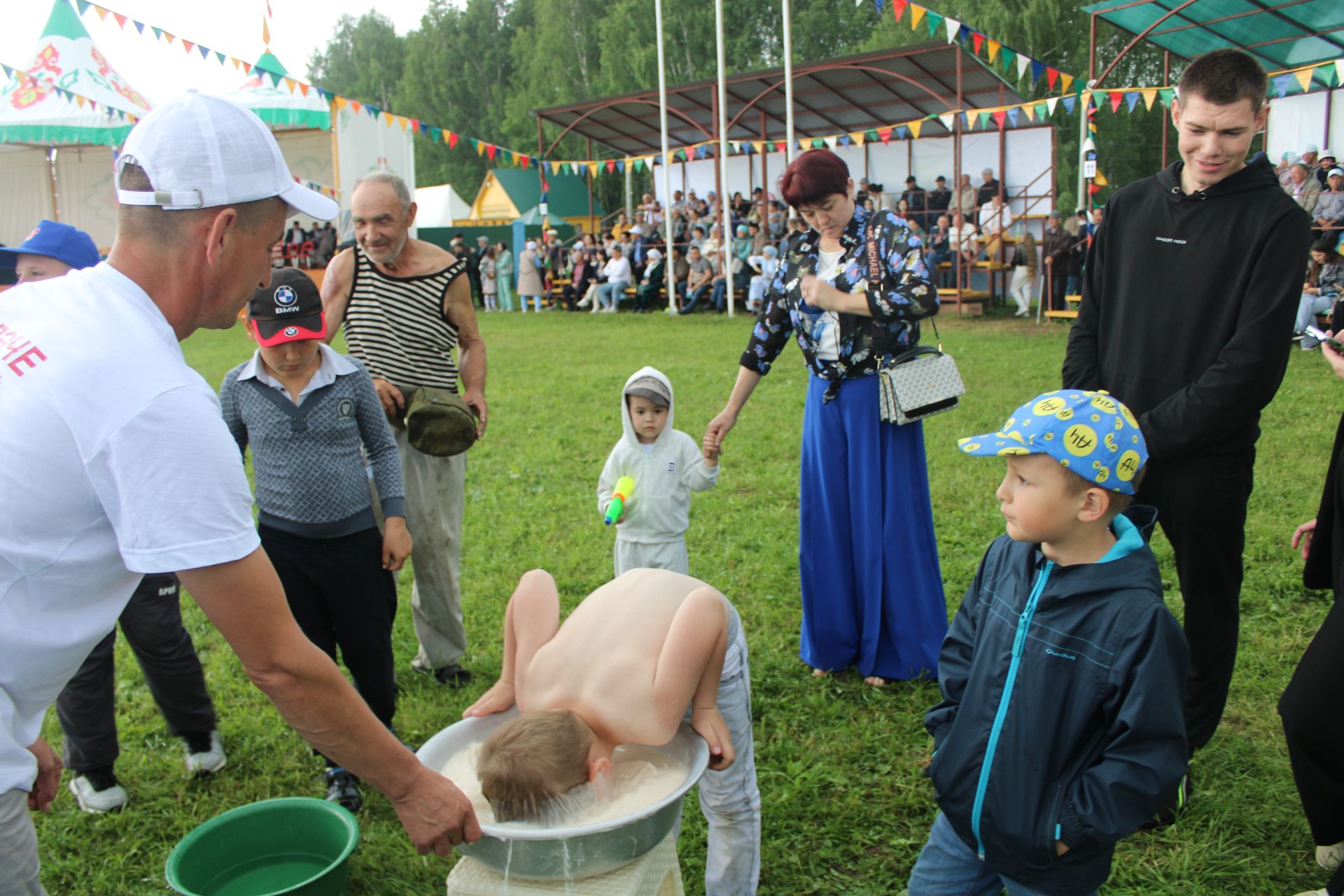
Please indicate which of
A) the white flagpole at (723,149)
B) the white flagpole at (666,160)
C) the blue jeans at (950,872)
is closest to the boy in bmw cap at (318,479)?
the blue jeans at (950,872)

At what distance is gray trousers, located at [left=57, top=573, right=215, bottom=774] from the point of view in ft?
11.1

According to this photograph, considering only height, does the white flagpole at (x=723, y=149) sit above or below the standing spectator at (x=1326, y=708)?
above

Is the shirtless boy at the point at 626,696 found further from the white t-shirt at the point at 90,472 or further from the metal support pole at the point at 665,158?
the metal support pole at the point at 665,158

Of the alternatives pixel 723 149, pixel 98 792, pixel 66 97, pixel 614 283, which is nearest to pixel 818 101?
pixel 614 283

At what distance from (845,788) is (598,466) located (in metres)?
4.53

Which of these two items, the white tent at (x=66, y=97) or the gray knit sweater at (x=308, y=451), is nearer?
the gray knit sweater at (x=308, y=451)

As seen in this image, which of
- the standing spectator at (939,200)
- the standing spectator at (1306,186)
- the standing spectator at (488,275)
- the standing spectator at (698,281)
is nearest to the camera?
the standing spectator at (1306,186)

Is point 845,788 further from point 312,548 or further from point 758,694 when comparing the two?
point 312,548

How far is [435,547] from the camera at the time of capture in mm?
4141

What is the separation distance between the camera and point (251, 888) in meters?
2.79

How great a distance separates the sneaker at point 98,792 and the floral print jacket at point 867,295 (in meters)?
3.02

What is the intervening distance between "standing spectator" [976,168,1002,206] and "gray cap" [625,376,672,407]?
56.4 ft

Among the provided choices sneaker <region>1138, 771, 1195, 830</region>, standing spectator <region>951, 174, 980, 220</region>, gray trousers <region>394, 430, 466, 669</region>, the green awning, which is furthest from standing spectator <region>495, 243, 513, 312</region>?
sneaker <region>1138, 771, 1195, 830</region>

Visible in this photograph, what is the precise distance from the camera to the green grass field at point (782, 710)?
3002 millimetres
